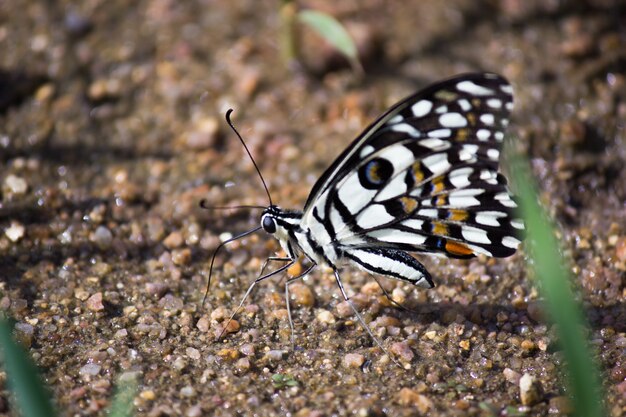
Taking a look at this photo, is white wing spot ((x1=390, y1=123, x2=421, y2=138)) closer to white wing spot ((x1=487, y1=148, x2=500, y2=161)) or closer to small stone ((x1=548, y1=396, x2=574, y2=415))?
white wing spot ((x1=487, y1=148, x2=500, y2=161))

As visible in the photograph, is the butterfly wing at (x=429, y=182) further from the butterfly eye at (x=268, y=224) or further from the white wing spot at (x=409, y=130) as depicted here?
the butterfly eye at (x=268, y=224)

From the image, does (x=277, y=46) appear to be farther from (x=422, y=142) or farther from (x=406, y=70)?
(x=422, y=142)

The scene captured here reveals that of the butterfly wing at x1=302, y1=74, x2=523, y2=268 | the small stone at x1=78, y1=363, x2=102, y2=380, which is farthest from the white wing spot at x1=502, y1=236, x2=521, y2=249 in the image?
the small stone at x1=78, y1=363, x2=102, y2=380

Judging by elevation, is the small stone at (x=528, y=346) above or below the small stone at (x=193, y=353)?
below

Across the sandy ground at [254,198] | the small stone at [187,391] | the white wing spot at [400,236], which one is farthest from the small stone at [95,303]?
the white wing spot at [400,236]

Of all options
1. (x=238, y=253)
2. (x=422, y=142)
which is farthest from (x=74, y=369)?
(x=422, y=142)

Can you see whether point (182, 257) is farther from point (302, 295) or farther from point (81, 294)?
point (302, 295)
